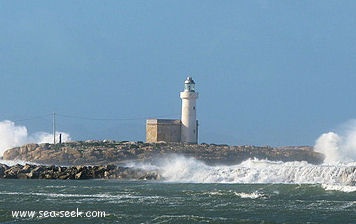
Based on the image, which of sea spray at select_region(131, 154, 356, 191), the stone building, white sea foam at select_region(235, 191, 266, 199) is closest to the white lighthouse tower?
the stone building

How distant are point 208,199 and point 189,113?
27441mm

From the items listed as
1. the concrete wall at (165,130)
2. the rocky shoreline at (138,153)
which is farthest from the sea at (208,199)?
the concrete wall at (165,130)

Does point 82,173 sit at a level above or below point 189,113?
below

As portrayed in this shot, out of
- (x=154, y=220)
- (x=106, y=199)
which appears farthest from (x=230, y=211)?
(x=106, y=199)

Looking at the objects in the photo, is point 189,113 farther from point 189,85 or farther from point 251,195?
point 251,195

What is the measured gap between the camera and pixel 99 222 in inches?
774

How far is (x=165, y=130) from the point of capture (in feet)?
178

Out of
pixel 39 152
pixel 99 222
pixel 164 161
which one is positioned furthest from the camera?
pixel 39 152

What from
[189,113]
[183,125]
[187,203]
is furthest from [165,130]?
[187,203]

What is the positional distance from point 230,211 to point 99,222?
397 centimetres

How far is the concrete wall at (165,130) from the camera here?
2127 inches

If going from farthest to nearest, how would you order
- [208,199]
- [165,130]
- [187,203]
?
[165,130], [208,199], [187,203]

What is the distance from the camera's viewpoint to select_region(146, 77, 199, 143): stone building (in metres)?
52.8

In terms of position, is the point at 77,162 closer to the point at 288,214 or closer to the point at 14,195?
the point at 14,195
